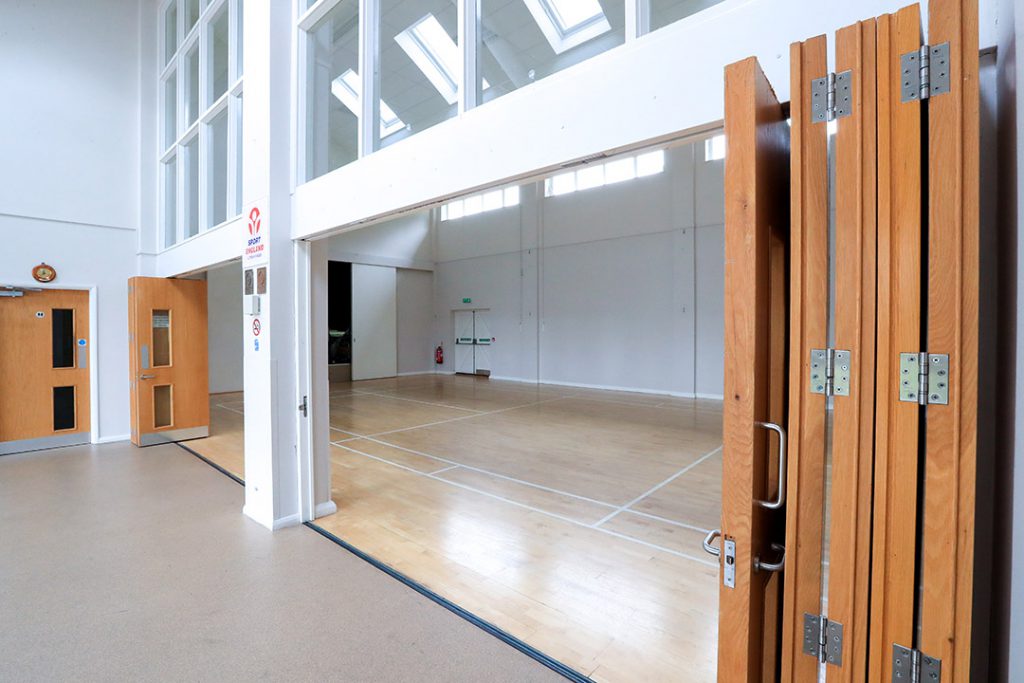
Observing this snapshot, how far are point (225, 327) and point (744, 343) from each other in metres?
12.2

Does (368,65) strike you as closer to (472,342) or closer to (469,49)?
(469,49)

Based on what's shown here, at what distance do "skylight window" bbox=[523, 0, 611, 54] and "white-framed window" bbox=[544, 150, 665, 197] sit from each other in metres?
7.22

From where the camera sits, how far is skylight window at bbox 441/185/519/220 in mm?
13609

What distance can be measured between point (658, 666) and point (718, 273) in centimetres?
905

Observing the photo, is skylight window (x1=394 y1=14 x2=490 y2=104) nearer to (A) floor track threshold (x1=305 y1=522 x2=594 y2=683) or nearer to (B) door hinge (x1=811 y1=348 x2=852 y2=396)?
(B) door hinge (x1=811 y1=348 x2=852 y2=396)

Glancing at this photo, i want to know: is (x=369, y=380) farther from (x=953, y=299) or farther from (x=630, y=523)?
(x=953, y=299)

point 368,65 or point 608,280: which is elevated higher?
point 368,65

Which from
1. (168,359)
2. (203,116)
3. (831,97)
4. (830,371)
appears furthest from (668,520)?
(168,359)

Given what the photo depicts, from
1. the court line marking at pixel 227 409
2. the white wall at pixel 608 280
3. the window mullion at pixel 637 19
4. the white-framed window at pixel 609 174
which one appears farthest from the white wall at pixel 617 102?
the white wall at pixel 608 280

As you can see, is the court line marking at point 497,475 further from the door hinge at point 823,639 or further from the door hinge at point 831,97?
the door hinge at point 831,97

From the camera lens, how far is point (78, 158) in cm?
623

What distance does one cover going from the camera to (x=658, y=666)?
2.15 meters

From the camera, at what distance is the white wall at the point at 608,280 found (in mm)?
10219

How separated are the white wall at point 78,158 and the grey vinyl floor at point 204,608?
3215 mm
